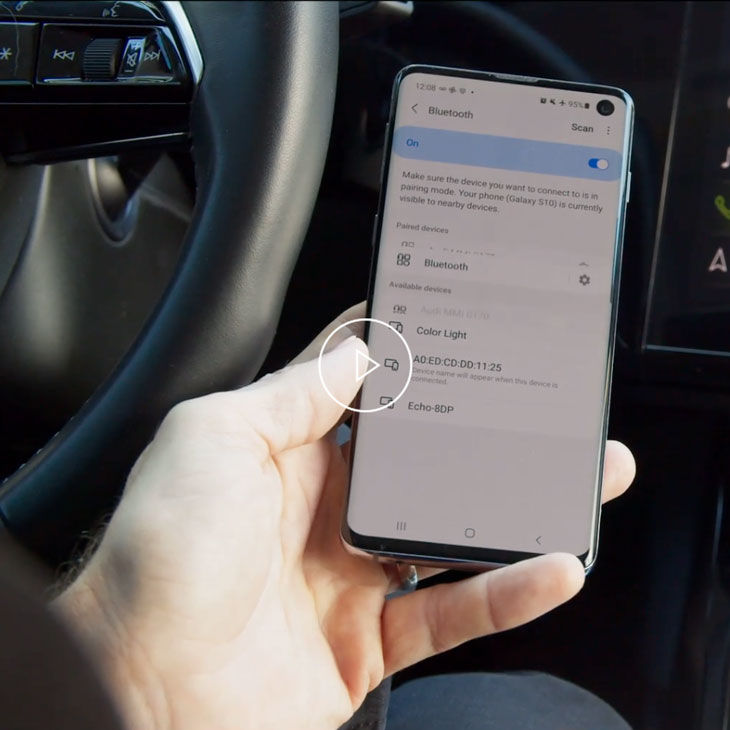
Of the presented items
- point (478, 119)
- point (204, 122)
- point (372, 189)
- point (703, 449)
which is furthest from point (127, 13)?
point (703, 449)

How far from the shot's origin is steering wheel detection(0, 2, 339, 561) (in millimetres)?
501

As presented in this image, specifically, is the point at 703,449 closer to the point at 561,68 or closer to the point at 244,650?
the point at 561,68

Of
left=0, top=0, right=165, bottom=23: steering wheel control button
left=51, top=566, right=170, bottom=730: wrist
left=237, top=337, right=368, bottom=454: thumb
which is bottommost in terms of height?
left=51, top=566, right=170, bottom=730: wrist

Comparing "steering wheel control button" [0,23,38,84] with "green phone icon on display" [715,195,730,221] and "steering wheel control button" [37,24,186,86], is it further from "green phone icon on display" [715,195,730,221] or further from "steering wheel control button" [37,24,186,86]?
"green phone icon on display" [715,195,730,221]

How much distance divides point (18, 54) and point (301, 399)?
0.29 metres

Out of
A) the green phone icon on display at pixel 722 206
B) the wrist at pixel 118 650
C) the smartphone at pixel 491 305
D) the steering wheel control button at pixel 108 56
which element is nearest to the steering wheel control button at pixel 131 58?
the steering wheel control button at pixel 108 56

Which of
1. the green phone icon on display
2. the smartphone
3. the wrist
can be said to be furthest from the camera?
the green phone icon on display

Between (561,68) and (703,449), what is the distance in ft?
1.26

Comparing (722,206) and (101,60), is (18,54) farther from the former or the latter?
(722,206)

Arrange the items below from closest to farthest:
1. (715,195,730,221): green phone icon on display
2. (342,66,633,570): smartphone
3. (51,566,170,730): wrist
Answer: (51,566,170,730): wrist
(342,66,633,570): smartphone
(715,195,730,221): green phone icon on display

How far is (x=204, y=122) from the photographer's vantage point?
0.56 metres

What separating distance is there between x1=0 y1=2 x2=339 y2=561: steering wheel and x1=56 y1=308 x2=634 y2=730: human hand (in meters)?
0.02

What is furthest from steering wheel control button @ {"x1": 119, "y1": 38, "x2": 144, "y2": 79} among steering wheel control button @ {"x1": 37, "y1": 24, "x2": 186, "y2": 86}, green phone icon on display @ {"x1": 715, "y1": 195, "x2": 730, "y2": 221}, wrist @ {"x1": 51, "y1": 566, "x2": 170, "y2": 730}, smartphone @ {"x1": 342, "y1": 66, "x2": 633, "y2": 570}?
green phone icon on display @ {"x1": 715, "y1": 195, "x2": 730, "y2": 221}
